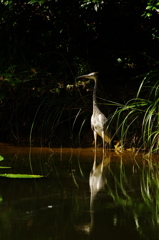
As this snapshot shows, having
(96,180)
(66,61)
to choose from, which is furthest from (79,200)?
(66,61)

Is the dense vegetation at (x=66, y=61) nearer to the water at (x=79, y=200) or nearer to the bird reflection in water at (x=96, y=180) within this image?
the bird reflection in water at (x=96, y=180)

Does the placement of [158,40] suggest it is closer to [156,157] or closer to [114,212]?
[156,157]

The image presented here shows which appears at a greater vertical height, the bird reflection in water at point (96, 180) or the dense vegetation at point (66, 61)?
the dense vegetation at point (66, 61)

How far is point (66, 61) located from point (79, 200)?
12.7 feet

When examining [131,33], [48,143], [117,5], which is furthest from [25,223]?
[131,33]

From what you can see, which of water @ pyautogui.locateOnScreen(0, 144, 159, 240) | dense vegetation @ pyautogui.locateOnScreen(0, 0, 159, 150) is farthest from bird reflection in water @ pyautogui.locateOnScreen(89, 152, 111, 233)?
dense vegetation @ pyautogui.locateOnScreen(0, 0, 159, 150)

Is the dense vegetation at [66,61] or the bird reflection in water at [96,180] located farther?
the dense vegetation at [66,61]

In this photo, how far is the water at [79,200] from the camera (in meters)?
2.67

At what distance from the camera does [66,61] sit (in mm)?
6992

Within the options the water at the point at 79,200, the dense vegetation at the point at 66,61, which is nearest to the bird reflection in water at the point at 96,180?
the water at the point at 79,200

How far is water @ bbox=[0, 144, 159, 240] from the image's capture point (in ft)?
8.75

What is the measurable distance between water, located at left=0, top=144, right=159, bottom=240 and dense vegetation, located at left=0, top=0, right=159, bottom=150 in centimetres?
163

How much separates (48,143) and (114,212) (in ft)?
13.4

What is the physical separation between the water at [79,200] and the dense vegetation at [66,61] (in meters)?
1.63
